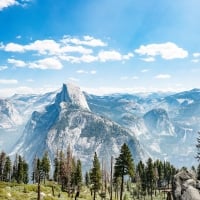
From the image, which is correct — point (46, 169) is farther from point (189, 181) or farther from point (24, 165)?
point (189, 181)

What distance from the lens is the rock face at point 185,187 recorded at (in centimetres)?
3341

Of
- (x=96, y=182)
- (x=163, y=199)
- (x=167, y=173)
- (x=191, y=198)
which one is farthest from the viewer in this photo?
(x=167, y=173)

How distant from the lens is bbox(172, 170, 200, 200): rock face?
33.4 meters

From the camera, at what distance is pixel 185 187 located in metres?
34.4

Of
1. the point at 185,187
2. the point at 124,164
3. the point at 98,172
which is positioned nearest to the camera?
the point at 185,187

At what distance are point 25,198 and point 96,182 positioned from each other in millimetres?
30445

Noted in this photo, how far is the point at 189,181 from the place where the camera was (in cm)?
3481

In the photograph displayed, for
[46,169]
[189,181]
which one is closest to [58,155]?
[46,169]

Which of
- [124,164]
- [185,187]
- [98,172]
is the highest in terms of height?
[124,164]

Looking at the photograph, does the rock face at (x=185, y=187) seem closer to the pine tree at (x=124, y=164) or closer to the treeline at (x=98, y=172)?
the treeline at (x=98, y=172)

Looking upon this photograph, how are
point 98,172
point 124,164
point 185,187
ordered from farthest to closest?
point 98,172
point 124,164
point 185,187

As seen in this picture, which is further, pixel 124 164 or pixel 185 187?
pixel 124 164

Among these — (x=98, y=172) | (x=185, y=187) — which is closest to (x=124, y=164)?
(x=185, y=187)

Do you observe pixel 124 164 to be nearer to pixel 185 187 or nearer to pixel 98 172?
pixel 185 187
